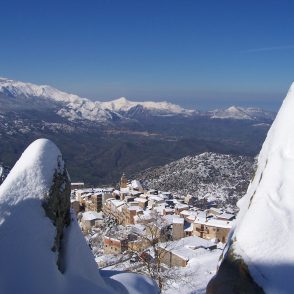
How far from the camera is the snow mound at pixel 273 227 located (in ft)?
18.7

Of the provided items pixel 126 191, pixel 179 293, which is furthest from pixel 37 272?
pixel 126 191

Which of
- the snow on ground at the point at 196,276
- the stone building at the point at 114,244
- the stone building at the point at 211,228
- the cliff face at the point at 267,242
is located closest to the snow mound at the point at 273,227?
the cliff face at the point at 267,242

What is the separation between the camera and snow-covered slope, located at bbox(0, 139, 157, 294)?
6.89 meters

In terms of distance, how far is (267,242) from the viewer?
5984 mm

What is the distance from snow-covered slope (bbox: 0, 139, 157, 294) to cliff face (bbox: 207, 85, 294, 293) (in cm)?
270

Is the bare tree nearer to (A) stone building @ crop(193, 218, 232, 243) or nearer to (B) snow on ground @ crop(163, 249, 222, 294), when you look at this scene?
(B) snow on ground @ crop(163, 249, 222, 294)

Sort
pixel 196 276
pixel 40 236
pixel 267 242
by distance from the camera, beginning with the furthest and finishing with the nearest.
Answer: pixel 196 276 → pixel 40 236 → pixel 267 242

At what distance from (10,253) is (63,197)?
7.19 ft

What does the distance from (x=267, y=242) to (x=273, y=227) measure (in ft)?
0.81

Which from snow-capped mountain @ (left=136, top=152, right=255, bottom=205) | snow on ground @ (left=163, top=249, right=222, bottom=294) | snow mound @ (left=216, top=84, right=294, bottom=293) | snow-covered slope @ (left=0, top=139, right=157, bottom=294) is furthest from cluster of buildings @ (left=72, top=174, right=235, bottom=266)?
snow mound @ (left=216, top=84, right=294, bottom=293)

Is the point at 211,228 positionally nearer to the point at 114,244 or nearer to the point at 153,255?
the point at 114,244

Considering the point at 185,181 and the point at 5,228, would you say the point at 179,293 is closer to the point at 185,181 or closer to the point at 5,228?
the point at 5,228

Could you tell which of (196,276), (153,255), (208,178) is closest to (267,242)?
(196,276)

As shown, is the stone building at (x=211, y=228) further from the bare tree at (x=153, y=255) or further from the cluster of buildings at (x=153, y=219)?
the bare tree at (x=153, y=255)
